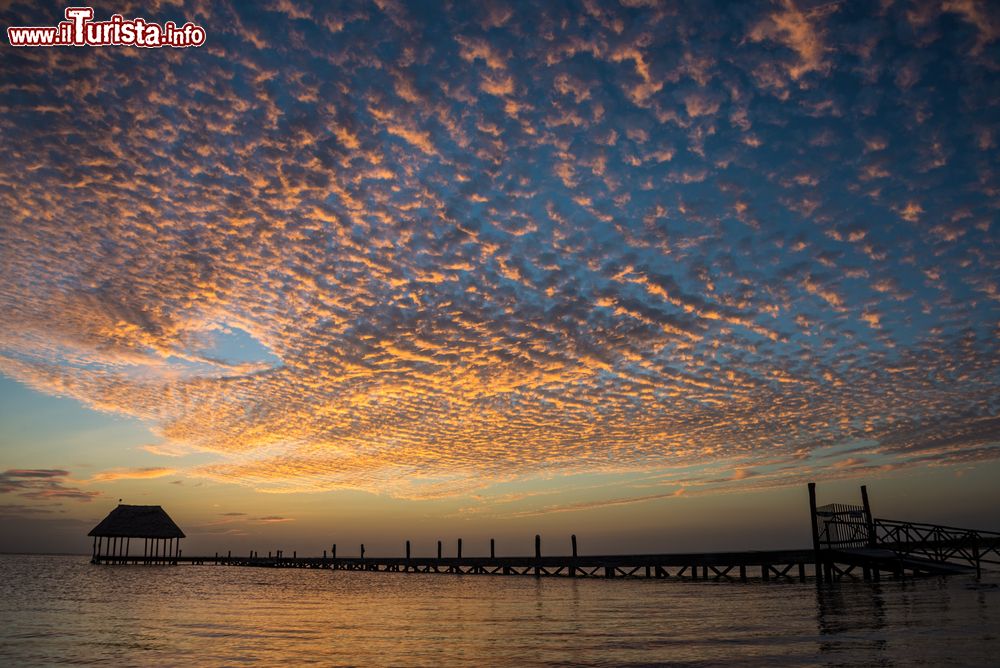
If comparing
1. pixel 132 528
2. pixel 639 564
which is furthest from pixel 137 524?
pixel 639 564

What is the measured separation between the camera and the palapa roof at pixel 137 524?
85.2 meters

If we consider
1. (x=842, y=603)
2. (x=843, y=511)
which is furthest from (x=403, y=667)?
(x=843, y=511)

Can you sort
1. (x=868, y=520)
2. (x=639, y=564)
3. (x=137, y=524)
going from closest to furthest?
(x=868, y=520), (x=639, y=564), (x=137, y=524)

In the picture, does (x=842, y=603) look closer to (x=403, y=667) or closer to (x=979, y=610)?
(x=979, y=610)

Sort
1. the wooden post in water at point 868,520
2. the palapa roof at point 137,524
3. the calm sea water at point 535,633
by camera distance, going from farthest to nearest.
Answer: the palapa roof at point 137,524
the wooden post in water at point 868,520
the calm sea water at point 535,633

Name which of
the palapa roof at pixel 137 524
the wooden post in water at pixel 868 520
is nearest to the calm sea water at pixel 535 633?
the wooden post in water at pixel 868 520

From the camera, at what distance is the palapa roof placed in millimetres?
85188

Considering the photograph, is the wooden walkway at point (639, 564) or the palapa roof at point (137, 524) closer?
the wooden walkway at point (639, 564)

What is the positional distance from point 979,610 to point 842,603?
5161mm

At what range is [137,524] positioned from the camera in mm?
86938

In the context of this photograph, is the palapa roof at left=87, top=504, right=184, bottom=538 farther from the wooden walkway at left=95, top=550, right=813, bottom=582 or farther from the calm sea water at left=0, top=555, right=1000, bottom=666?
the calm sea water at left=0, top=555, right=1000, bottom=666

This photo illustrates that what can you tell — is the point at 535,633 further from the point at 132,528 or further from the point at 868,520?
the point at 132,528

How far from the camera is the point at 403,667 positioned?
1066cm

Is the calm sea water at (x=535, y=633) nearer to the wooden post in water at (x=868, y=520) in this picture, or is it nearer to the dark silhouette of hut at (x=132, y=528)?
the wooden post in water at (x=868, y=520)
